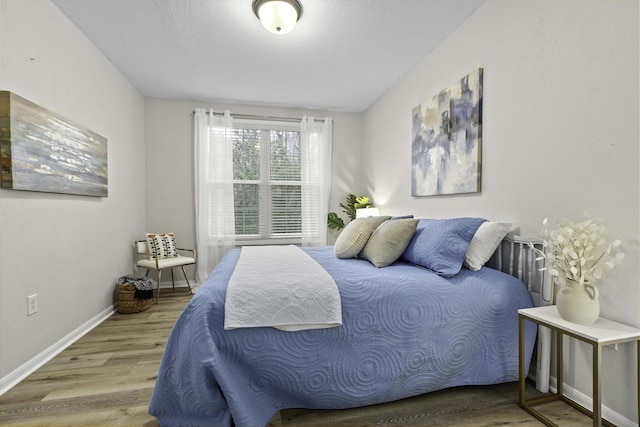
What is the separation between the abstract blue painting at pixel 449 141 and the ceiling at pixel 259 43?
0.55 meters

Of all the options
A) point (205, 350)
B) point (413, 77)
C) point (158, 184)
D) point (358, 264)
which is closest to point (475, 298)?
point (358, 264)

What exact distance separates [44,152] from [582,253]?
318 cm

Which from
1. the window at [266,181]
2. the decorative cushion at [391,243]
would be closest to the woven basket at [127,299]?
the window at [266,181]

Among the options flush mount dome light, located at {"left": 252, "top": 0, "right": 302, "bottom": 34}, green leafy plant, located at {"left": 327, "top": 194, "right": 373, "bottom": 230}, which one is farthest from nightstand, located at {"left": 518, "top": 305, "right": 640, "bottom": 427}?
green leafy plant, located at {"left": 327, "top": 194, "right": 373, "bottom": 230}

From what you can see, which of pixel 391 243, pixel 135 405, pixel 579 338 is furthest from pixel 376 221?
pixel 135 405

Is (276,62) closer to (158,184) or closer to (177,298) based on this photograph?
(158,184)

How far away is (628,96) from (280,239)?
12.2 feet

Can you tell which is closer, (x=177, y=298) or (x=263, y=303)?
(x=263, y=303)

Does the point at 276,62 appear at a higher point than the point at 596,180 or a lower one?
higher

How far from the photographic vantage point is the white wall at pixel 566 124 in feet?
4.45

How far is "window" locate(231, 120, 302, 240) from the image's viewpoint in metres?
4.23

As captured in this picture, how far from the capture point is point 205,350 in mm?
1298

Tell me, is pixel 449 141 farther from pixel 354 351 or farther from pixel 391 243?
pixel 354 351

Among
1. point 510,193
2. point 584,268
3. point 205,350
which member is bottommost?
point 205,350
